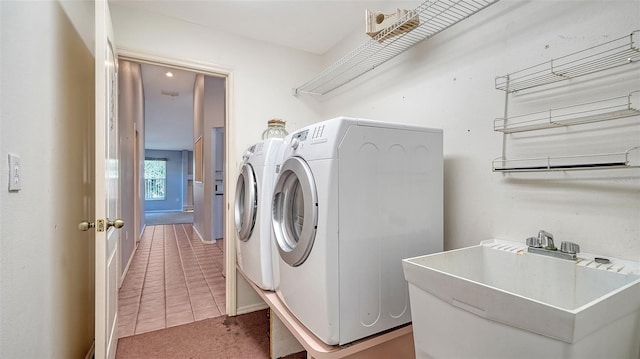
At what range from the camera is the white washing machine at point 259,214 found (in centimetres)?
176

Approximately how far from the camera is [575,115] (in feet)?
3.68

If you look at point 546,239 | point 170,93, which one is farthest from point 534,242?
point 170,93

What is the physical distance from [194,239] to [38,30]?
488cm

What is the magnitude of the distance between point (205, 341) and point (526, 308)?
2028 millimetres

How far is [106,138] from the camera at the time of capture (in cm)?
144

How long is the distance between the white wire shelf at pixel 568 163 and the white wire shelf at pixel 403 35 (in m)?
0.73

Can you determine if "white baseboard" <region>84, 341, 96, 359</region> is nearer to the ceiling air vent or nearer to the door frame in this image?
the door frame

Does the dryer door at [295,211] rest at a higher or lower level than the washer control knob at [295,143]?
lower

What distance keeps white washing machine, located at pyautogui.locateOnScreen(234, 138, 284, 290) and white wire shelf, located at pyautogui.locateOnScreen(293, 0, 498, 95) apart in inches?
33.6

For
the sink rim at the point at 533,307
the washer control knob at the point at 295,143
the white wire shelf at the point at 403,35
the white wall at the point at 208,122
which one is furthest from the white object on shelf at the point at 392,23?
the white wall at the point at 208,122

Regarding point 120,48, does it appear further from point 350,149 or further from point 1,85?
point 350,149

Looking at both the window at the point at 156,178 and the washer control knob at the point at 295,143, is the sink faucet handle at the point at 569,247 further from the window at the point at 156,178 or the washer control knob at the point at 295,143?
the window at the point at 156,178

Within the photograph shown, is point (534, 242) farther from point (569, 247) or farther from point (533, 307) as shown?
point (533, 307)

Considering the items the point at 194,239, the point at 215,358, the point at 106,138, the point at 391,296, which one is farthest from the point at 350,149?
the point at 194,239
